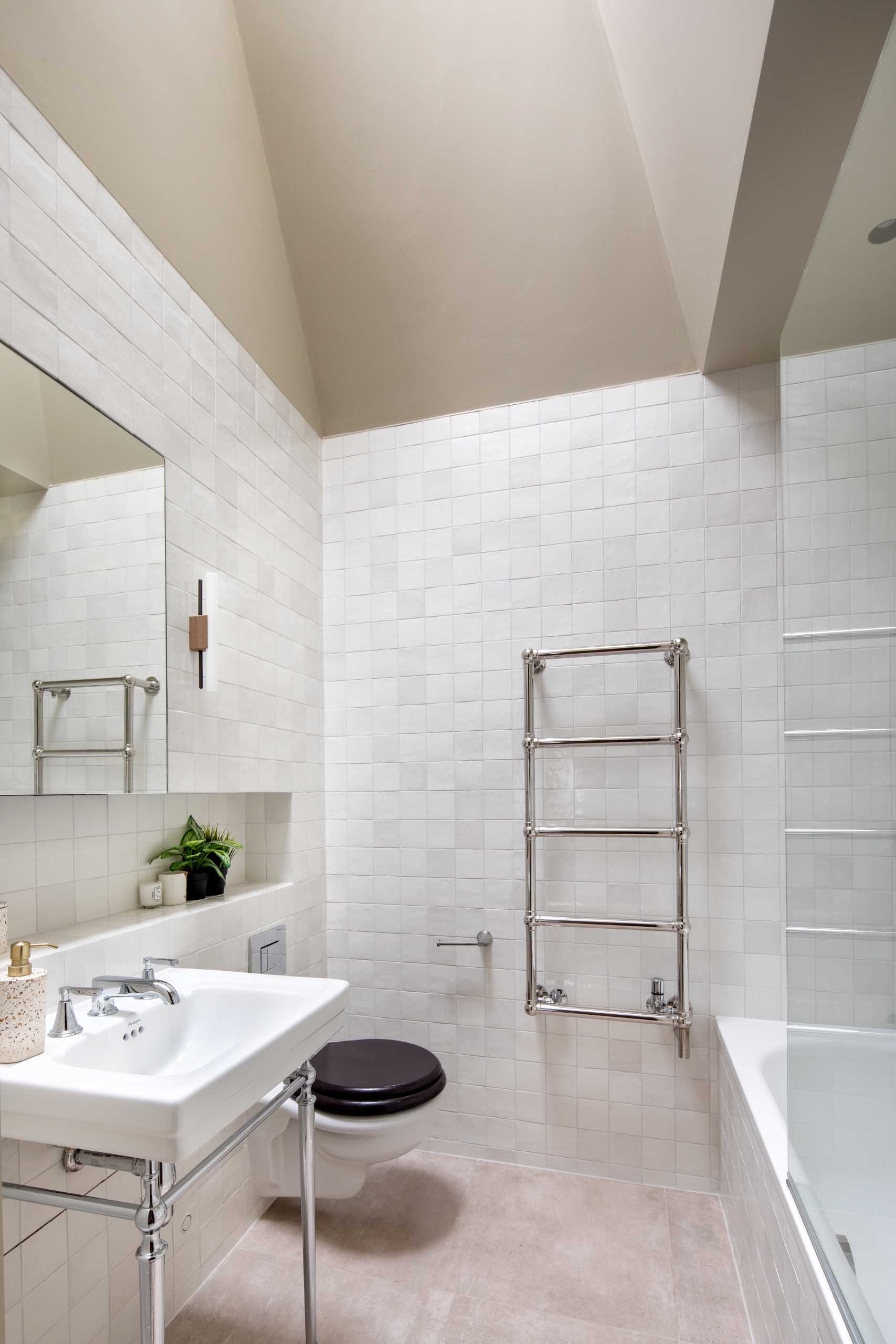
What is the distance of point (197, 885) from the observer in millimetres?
2084

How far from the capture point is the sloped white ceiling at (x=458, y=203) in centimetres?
196

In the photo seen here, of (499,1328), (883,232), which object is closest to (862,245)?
(883,232)

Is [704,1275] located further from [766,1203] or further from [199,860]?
[199,860]

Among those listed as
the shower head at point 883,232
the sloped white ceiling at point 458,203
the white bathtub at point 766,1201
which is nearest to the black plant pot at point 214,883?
the white bathtub at point 766,1201

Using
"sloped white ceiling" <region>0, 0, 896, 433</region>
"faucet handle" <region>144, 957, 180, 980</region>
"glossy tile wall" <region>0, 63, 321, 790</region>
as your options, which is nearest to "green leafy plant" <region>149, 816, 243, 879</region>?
"glossy tile wall" <region>0, 63, 321, 790</region>

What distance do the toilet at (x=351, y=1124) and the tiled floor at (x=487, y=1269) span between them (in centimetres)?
17

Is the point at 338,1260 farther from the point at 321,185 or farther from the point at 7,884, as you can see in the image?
the point at 321,185

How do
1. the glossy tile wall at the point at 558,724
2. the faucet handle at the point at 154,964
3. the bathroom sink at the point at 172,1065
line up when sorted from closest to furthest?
the bathroom sink at the point at 172,1065 < the faucet handle at the point at 154,964 < the glossy tile wall at the point at 558,724

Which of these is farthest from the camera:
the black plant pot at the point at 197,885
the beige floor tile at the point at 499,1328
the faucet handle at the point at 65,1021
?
the black plant pot at the point at 197,885

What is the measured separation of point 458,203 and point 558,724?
155 cm

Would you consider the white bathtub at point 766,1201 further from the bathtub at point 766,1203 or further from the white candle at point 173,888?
the white candle at point 173,888

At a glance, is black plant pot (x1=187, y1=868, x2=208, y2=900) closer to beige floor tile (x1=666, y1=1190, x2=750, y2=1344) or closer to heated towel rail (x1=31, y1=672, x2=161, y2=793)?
heated towel rail (x1=31, y1=672, x2=161, y2=793)

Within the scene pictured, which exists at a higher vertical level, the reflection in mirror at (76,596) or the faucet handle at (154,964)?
the reflection in mirror at (76,596)

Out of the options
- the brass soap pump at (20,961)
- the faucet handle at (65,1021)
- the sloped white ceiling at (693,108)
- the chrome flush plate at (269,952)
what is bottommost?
the chrome flush plate at (269,952)
